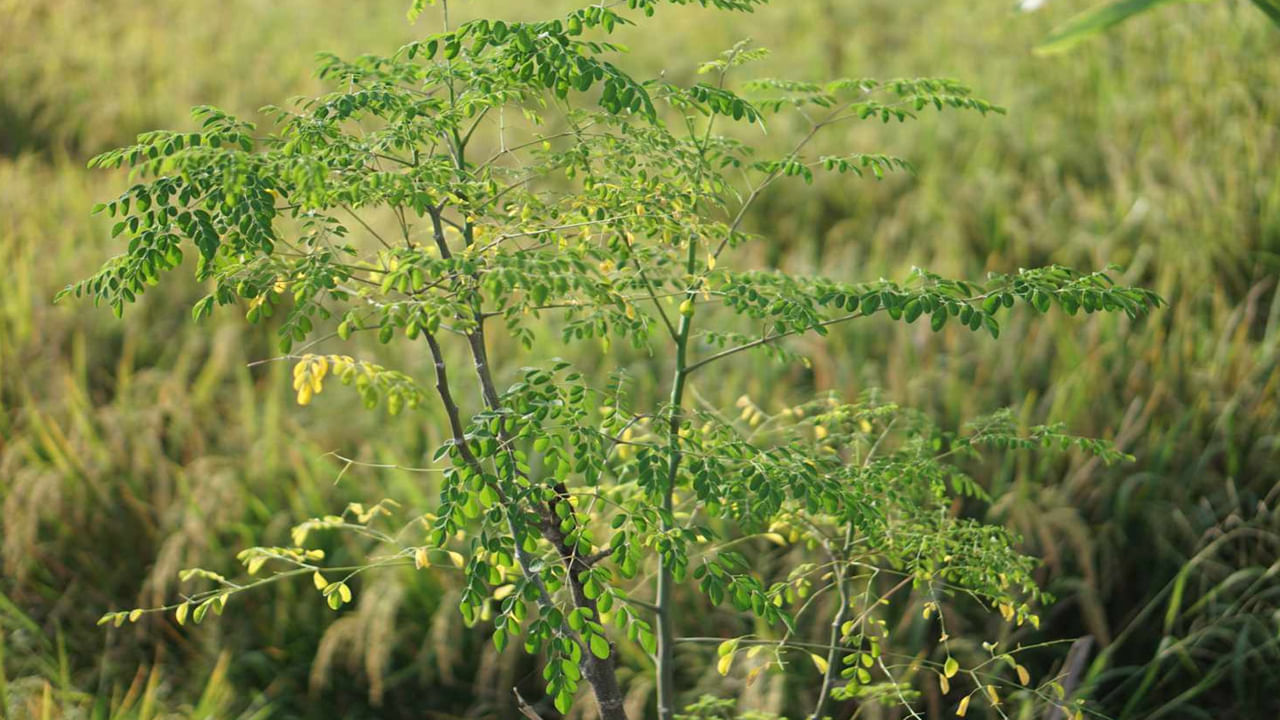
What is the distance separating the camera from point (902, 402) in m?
3.17

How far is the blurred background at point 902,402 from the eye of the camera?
262 cm

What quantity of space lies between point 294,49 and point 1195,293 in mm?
4843

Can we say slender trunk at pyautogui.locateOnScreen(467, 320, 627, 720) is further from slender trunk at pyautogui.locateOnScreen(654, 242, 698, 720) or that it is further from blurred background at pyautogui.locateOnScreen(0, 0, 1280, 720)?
blurred background at pyautogui.locateOnScreen(0, 0, 1280, 720)

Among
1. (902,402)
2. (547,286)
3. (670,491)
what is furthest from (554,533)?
(902,402)

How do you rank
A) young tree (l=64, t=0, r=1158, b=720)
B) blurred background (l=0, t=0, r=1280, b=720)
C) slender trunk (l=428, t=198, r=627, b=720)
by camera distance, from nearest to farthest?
young tree (l=64, t=0, r=1158, b=720)
slender trunk (l=428, t=198, r=627, b=720)
blurred background (l=0, t=0, r=1280, b=720)

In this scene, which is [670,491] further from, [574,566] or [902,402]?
[902,402]

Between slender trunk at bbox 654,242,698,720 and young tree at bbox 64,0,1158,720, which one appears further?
slender trunk at bbox 654,242,698,720

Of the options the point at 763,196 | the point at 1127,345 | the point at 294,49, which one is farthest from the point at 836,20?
the point at 1127,345

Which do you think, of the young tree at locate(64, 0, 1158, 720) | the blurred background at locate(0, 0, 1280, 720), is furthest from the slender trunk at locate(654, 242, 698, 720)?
the blurred background at locate(0, 0, 1280, 720)

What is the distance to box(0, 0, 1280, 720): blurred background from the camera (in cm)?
262

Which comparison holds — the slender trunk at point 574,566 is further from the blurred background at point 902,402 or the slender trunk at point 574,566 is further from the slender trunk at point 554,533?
the blurred background at point 902,402

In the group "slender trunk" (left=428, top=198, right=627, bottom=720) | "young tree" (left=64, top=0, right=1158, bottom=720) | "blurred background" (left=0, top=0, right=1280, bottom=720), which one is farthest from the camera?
"blurred background" (left=0, top=0, right=1280, bottom=720)

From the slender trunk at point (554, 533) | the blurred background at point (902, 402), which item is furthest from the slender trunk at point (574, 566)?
the blurred background at point (902, 402)

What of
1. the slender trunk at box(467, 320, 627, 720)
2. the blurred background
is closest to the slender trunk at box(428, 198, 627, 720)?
the slender trunk at box(467, 320, 627, 720)
